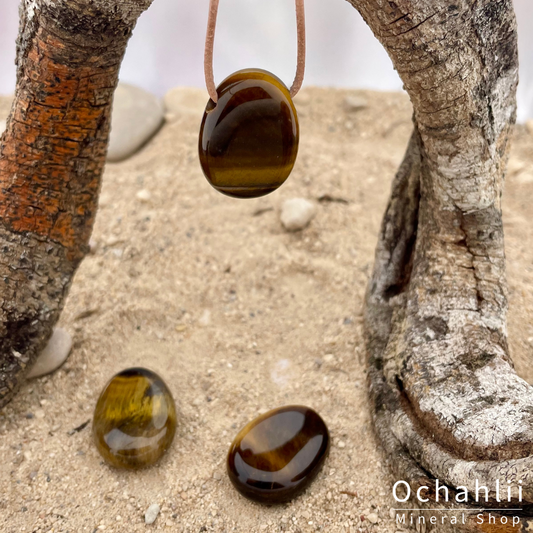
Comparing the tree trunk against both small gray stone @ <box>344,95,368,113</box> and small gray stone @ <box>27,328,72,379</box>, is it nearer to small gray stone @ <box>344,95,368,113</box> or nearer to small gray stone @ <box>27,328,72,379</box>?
small gray stone @ <box>27,328,72,379</box>

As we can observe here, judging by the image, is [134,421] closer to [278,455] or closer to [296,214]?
[278,455]

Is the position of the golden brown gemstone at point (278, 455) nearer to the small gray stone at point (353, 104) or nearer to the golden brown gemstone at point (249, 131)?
the golden brown gemstone at point (249, 131)

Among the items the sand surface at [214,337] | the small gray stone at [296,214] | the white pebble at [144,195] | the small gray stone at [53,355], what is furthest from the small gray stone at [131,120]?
the small gray stone at [53,355]

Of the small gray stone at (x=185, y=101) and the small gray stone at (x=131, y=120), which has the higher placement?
the small gray stone at (x=185, y=101)

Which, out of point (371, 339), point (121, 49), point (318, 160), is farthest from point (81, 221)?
point (318, 160)

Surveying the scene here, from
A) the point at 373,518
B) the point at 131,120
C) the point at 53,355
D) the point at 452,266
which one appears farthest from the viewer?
the point at 131,120

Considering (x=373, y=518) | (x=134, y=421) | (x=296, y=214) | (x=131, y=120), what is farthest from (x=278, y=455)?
(x=131, y=120)
